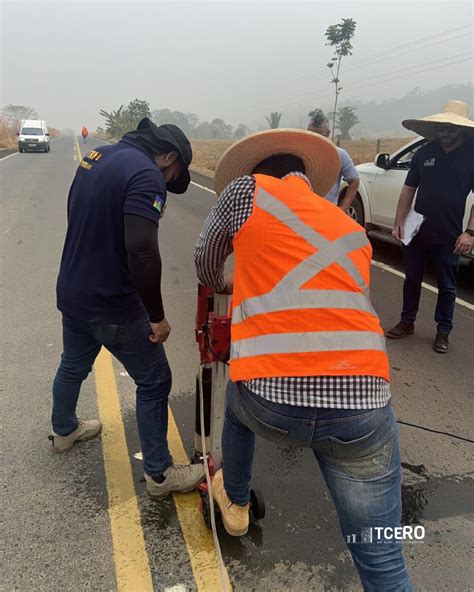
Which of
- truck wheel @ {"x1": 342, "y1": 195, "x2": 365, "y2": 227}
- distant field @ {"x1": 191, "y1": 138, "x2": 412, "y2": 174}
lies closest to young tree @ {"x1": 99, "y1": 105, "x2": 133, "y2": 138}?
distant field @ {"x1": 191, "y1": 138, "x2": 412, "y2": 174}

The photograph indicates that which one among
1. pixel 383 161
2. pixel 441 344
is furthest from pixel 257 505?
pixel 383 161

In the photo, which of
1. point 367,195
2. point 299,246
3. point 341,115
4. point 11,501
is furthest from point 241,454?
point 341,115

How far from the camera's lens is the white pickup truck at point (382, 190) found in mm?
6270

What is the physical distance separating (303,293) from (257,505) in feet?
4.15

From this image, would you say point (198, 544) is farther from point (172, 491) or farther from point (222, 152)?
point (222, 152)

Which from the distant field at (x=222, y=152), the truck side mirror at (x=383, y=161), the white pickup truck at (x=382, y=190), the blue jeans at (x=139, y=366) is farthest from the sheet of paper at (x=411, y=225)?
the distant field at (x=222, y=152)

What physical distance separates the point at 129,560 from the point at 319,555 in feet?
2.72

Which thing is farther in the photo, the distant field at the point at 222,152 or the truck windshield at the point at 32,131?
the truck windshield at the point at 32,131

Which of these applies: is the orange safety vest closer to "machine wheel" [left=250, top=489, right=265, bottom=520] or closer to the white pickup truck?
"machine wheel" [left=250, top=489, right=265, bottom=520]

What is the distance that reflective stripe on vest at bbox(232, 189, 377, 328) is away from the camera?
1.38 metres

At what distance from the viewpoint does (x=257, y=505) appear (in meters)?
2.18

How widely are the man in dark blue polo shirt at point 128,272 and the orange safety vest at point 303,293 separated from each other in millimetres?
583

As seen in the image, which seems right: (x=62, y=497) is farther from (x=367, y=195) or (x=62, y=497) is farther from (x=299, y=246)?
(x=367, y=195)

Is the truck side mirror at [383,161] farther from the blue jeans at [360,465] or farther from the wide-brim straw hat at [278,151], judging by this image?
the blue jeans at [360,465]
